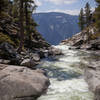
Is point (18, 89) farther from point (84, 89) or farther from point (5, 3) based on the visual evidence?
point (5, 3)

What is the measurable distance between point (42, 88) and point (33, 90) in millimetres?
947

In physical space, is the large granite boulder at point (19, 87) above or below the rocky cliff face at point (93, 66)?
above

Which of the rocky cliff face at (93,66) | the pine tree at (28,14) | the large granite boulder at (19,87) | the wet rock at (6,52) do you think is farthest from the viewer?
the pine tree at (28,14)

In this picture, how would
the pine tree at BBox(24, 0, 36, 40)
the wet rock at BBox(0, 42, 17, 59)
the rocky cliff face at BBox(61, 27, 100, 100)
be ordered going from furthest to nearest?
the pine tree at BBox(24, 0, 36, 40) < the wet rock at BBox(0, 42, 17, 59) < the rocky cliff face at BBox(61, 27, 100, 100)

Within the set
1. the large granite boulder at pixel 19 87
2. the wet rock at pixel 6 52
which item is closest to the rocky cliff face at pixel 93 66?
the large granite boulder at pixel 19 87

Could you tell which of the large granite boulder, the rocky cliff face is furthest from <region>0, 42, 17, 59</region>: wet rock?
the rocky cliff face

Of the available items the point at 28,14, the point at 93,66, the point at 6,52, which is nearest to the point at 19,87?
the point at 93,66

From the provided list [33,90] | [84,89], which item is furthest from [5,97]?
[84,89]

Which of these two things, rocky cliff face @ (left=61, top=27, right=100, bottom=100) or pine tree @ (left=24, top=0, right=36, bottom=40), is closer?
rocky cliff face @ (left=61, top=27, right=100, bottom=100)

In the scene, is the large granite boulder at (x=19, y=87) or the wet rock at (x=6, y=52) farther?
A: the wet rock at (x=6, y=52)

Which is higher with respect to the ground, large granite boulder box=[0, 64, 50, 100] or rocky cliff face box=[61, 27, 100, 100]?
large granite boulder box=[0, 64, 50, 100]

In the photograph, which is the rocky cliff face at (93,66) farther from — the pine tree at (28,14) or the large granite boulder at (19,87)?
the pine tree at (28,14)

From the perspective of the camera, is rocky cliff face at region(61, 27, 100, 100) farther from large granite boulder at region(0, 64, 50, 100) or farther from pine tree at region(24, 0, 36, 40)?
pine tree at region(24, 0, 36, 40)

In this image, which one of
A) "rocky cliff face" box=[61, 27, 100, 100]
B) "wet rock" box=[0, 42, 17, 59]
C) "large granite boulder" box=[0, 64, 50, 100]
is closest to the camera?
"large granite boulder" box=[0, 64, 50, 100]
